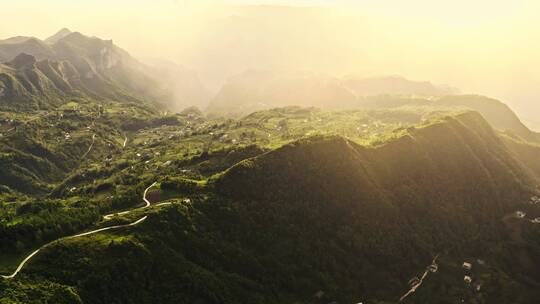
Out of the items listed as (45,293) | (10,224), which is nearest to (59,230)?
(10,224)

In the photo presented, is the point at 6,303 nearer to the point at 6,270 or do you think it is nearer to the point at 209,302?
the point at 6,270

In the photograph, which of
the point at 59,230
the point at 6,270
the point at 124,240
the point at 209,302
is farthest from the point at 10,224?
the point at 209,302

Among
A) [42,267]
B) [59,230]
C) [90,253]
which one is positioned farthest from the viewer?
[59,230]

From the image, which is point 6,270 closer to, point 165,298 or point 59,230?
point 59,230

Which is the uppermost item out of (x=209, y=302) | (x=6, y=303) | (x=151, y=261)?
(x=6, y=303)

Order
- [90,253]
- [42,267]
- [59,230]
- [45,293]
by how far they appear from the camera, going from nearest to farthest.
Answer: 1. [45,293]
2. [42,267]
3. [90,253]
4. [59,230]

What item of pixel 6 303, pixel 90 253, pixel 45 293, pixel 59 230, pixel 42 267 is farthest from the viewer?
pixel 59 230

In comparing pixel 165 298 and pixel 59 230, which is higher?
pixel 59 230

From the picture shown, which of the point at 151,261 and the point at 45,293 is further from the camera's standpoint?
the point at 151,261

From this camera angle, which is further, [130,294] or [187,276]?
[187,276]
